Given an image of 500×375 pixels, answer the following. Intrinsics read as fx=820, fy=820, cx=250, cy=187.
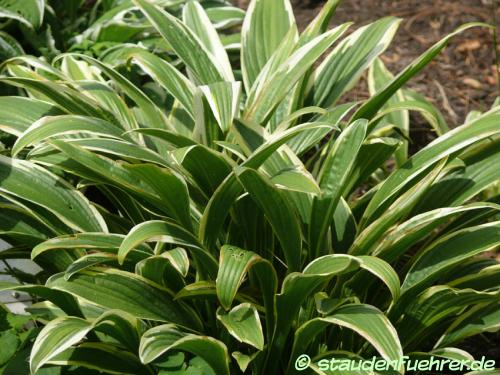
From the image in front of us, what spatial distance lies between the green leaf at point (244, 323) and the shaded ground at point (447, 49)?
1.72 meters

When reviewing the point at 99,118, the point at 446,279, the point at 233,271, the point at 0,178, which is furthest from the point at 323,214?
the point at 0,178

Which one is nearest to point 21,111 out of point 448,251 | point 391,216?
point 391,216

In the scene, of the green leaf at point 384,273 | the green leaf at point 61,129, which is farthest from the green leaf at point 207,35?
the green leaf at point 384,273

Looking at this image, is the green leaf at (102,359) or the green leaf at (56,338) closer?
the green leaf at (56,338)

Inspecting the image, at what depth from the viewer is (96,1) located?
3980mm

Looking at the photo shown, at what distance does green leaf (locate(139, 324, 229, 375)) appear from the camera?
1.97 meters

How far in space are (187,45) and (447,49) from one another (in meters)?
1.69

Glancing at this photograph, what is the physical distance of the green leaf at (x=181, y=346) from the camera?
1971mm

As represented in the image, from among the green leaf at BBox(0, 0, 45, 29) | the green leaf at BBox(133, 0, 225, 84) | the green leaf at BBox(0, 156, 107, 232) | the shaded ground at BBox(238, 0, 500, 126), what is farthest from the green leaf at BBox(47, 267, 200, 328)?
the shaded ground at BBox(238, 0, 500, 126)

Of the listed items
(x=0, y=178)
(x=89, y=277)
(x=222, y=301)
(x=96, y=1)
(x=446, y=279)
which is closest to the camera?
(x=222, y=301)

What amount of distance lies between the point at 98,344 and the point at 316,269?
611 mm

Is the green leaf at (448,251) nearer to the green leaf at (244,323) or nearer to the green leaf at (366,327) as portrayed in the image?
the green leaf at (366,327)

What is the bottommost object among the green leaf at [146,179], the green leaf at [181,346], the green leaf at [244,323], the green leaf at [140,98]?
the green leaf at [181,346]

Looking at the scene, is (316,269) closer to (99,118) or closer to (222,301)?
(222,301)
